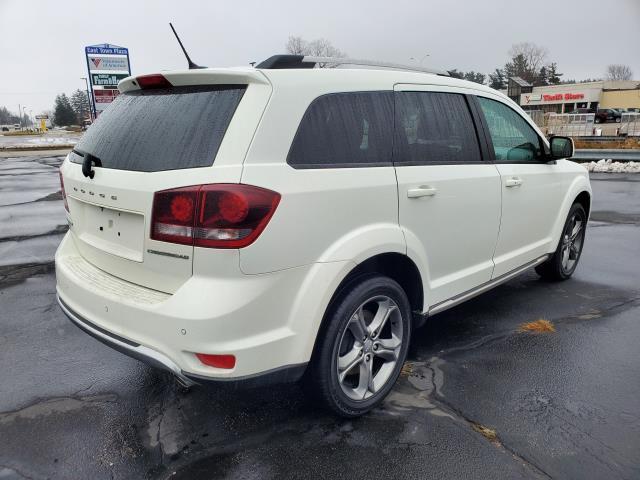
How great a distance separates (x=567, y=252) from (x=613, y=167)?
12691 millimetres

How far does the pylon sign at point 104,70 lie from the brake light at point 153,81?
1264 cm

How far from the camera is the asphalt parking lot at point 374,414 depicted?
241 cm

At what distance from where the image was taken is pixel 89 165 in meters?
2.61

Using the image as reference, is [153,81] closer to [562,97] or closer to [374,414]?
[374,414]

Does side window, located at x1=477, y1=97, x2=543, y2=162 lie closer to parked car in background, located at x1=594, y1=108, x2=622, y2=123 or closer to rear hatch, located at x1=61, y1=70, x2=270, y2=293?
rear hatch, located at x1=61, y1=70, x2=270, y2=293

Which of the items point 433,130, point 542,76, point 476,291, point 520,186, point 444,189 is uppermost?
point 542,76

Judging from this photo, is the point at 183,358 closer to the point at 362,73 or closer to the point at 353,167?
the point at 353,167

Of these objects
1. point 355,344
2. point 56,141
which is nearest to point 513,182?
point 355,344

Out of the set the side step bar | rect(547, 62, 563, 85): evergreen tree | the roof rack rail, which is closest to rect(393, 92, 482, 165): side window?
the roof rack rail

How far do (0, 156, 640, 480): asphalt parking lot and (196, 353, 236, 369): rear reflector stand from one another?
0.50 feet

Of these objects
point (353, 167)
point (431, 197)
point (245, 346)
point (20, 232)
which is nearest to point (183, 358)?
point (245, 346)

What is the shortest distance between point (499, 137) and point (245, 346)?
269 cm

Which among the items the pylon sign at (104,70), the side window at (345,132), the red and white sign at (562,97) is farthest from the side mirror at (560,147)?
the red and white sign at (562,97)

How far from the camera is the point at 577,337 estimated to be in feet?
12.6
